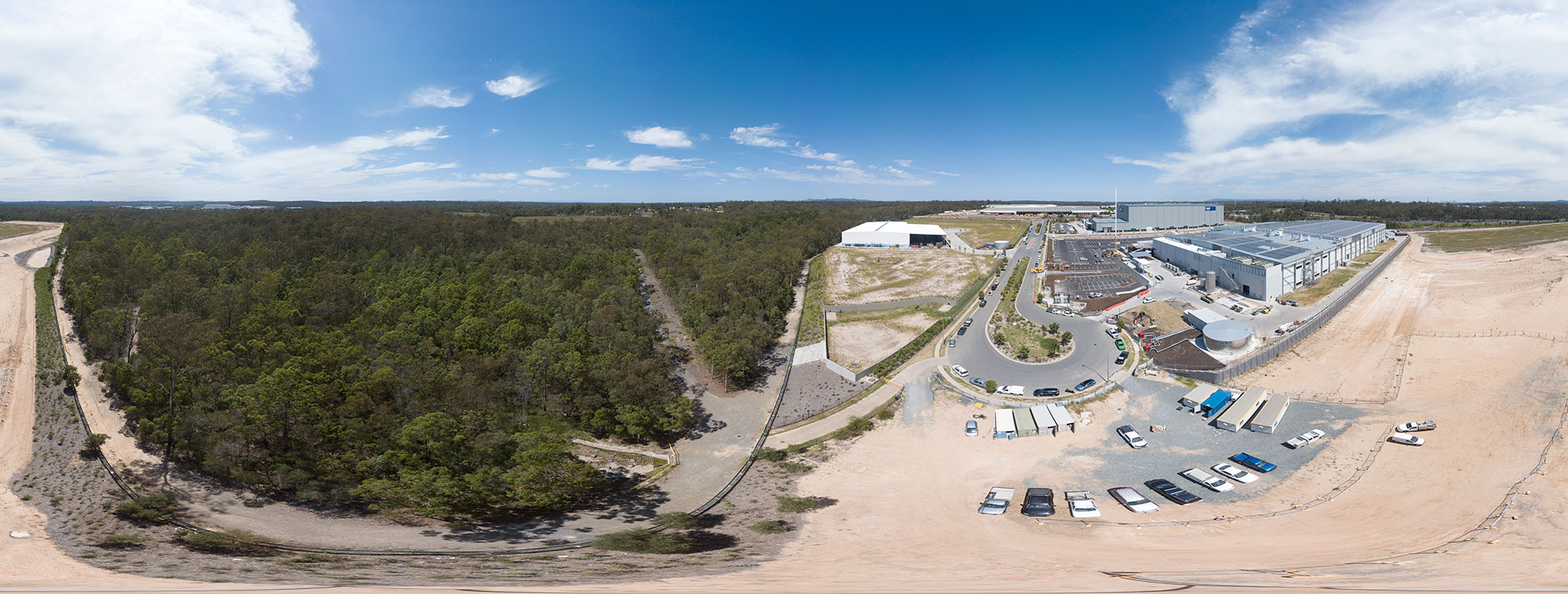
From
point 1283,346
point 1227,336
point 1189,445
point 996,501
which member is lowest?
point 996,501

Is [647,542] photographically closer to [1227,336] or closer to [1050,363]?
[1050,363]

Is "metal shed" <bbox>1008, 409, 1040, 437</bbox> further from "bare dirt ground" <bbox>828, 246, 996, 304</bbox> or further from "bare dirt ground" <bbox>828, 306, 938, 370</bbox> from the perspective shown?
"bare dirt ground" <bbox>828, 246, 996, 304</bbox>

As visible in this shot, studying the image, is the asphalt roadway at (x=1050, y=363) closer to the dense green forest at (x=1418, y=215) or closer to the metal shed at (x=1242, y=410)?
the metal shed at (x=1242, y=410)

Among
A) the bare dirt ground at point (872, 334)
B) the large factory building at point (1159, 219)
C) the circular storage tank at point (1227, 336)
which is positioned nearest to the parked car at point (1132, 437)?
the circular storage tank at point (1227, 336)

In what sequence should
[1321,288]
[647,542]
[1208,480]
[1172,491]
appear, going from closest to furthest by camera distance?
1. [647,542]
2. [1172,491]
3. [1208,480]
4. [1321,288]

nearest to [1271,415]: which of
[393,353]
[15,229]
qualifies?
[393,353]

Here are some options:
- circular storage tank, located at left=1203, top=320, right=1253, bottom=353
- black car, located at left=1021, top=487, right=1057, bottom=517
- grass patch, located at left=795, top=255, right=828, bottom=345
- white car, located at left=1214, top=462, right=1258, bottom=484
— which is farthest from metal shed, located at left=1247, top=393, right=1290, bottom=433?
grass patch, located at left=795, top=255, right=828, bottom=345
